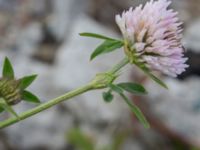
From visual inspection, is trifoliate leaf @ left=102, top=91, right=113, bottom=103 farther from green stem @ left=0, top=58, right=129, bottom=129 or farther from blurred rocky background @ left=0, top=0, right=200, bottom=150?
blurred rocky background @ left=0, top=0, right=200, bottom=150

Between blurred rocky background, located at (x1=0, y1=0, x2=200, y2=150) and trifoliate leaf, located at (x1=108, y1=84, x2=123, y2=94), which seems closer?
trifoliate leaf, located at (x1=108, y1=84, x2=123, y2=94)

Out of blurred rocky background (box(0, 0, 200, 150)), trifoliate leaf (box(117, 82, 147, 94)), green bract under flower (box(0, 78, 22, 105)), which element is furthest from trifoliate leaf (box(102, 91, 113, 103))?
blurred rocky background (box(0, 0, 200, 150))

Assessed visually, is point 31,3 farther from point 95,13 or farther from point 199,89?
point 199,89

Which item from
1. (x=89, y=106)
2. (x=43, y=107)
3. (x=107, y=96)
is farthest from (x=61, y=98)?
(x=89, y=106)

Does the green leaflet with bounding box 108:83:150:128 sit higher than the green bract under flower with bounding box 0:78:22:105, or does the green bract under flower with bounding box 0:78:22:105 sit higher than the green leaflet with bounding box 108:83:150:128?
the green bract under flower with bounding box 0:78:22:105

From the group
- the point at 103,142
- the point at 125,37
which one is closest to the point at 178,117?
the point at 103,142

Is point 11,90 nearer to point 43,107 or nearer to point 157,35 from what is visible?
point 43,107
